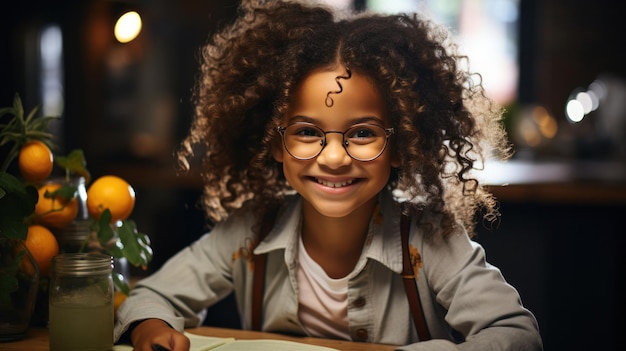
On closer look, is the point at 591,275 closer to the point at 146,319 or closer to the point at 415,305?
the point at 415,305

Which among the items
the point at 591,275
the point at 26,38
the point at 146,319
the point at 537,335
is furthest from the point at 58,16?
the point at 537,335

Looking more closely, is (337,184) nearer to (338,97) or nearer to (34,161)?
(338,97)

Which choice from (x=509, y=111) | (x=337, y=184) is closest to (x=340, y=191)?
(x=337, y=184)

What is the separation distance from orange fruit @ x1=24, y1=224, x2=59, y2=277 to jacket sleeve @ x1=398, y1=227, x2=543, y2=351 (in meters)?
0.58

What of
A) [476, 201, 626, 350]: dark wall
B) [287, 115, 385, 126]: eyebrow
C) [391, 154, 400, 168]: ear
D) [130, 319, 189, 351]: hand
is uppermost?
[287, 115, 385, 126]: eyebrow

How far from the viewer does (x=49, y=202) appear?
47.9 inches

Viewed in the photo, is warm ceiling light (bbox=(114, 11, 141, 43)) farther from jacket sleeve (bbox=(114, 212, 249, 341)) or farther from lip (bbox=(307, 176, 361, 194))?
lip (bbox=(307, 176, 361, 194))

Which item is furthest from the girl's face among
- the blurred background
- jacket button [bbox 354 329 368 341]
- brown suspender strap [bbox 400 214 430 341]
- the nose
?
the blurred background

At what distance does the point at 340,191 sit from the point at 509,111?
3.06 m

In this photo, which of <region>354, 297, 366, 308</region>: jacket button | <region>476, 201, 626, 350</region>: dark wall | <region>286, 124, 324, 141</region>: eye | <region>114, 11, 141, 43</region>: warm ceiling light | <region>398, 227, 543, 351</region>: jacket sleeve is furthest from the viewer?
<region>476, 201, 626, 350</region>: dark wall

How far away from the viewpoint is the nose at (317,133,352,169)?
3.63 feet

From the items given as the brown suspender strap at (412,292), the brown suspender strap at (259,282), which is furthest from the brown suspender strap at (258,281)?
the brown suspender strap at (412,292)

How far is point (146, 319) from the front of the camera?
118 centimetres

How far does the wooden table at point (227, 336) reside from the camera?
3.73ft
